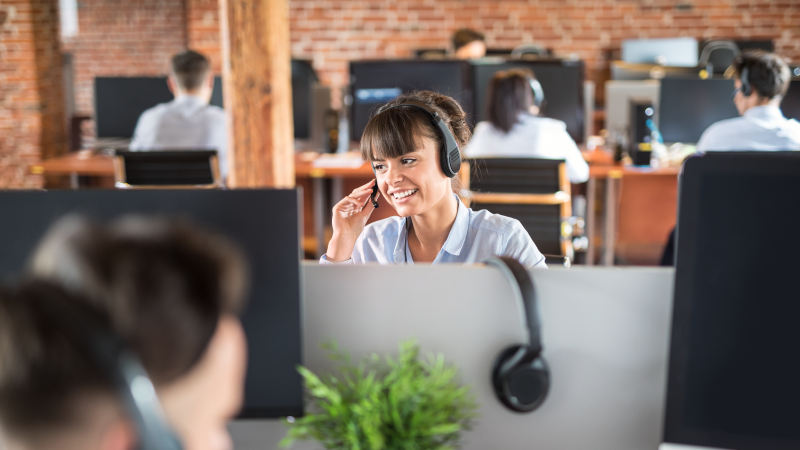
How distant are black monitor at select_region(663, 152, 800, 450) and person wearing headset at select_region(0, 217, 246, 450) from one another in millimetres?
584

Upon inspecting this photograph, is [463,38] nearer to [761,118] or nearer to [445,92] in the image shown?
[445,92]

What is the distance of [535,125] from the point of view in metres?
3.37

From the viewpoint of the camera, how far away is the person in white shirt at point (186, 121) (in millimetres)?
3670

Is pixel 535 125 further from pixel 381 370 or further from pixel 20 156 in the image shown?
pixel 20 156

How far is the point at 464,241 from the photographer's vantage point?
168 centimetres

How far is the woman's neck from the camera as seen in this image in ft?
5.61

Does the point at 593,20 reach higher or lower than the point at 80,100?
higher

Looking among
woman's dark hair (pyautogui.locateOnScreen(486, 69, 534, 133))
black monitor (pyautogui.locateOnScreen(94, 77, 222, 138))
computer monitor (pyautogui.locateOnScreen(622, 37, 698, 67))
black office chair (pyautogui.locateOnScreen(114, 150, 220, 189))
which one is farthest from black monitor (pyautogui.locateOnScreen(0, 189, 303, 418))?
computer monitor (pyautogui.locateOnScreen(622, 37, 698, 67))

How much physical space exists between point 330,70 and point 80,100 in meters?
2.69

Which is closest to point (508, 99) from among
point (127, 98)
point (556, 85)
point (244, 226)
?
point (556, 85)

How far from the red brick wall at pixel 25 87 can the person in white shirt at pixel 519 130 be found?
9.81 ft

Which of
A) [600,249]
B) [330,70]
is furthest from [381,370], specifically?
[330,70]

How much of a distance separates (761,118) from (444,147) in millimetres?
2346

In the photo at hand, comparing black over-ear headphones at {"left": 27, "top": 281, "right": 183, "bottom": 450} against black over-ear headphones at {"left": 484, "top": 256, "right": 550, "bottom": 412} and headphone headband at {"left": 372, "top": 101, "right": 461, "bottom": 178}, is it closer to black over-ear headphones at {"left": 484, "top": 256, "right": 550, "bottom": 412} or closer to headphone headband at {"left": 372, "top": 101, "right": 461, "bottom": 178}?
black over-ear headphones at {"left": 484, "top": 256, "right": 550, "bottom": 412}
